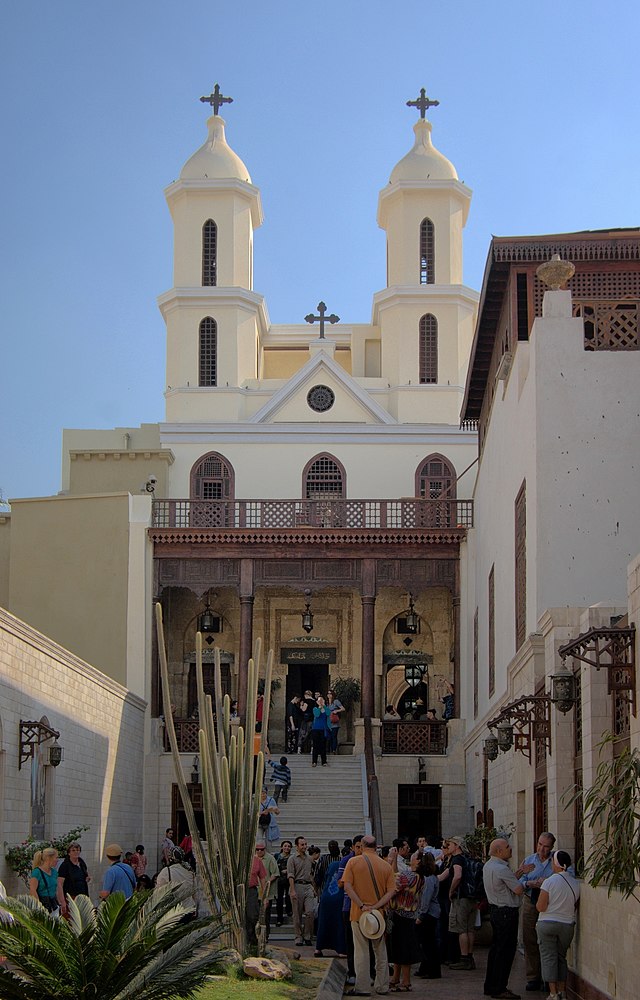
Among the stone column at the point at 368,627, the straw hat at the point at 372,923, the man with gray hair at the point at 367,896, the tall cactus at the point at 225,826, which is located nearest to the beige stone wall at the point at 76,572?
the stone column at the point at 368,627

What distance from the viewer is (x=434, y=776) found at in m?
29.3

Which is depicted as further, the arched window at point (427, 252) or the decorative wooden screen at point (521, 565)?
the arched window at point (427, 252)

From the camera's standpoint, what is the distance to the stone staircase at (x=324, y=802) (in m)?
26.2

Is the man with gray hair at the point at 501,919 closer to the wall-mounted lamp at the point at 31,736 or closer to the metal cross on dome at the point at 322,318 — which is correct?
the wall-mounted lamp at the point at 31,736

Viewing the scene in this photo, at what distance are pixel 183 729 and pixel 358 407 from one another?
10.6 metres

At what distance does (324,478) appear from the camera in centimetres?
3569

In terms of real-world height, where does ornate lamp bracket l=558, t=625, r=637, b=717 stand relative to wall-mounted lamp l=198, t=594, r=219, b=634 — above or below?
below

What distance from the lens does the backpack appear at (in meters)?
16.5

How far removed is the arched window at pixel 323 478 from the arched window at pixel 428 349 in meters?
3.82

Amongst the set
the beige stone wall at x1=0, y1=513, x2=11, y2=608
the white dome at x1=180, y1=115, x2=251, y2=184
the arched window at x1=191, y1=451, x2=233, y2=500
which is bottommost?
the beige stone wall at x1=0, y1=513, x2=11, y2=608

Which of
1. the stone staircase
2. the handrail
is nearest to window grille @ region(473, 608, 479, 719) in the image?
the handrail

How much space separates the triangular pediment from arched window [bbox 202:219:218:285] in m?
3.82

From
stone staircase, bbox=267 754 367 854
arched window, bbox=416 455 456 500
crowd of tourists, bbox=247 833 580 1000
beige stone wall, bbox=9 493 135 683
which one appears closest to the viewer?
crowd of tourists, bbox=247 833 580 1000

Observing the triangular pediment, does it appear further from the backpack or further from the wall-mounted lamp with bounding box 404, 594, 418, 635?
the backpack
